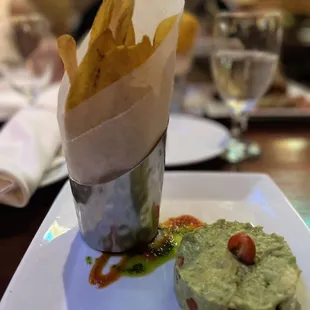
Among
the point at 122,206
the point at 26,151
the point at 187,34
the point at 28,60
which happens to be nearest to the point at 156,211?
the point at 122,206

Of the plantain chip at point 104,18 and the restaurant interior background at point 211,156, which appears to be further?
the restaurant interior background at point 211,156

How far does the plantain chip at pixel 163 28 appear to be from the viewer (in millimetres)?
771

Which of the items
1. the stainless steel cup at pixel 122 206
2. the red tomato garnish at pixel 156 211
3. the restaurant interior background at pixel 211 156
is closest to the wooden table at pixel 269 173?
the restaurant interior background at pixel 211 156

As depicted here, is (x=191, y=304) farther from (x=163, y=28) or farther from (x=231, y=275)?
(x=163, y=28)

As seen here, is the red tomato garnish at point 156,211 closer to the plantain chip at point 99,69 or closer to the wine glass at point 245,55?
the plantain chip at point 99,69

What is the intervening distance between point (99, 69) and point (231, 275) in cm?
41

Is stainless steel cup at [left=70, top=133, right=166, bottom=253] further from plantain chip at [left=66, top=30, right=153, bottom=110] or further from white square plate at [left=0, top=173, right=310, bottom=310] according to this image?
plantain chip at [left=66, top=30, right=153, bottom=110]

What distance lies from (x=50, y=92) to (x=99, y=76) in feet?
3.68

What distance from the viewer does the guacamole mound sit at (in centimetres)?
61

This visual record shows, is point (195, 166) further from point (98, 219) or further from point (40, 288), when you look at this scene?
point (40, 288)

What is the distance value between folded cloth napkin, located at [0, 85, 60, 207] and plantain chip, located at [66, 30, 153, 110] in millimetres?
343

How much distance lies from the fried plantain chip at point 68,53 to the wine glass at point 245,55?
0.75 metres

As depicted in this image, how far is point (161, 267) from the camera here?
79 centimetres

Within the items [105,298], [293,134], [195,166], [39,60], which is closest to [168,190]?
[195,166]
